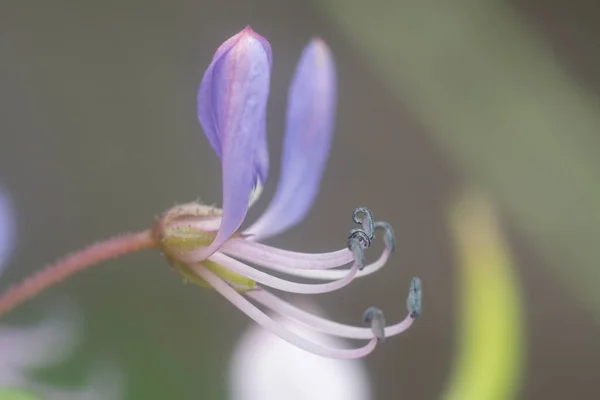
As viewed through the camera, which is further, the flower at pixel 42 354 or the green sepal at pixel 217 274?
the flower at pixel 42 354

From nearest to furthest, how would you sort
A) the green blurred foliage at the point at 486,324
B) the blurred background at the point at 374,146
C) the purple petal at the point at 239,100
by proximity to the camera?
the purple petal at the point at 239,100
the green blurred foliage at the point at 486,324
the blurred background at the point at 374,146

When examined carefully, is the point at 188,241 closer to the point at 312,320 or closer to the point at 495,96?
the point at 312,320

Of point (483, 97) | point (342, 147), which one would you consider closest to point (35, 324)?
point (342, 147)

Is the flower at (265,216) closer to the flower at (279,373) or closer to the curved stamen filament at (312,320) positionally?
the curved stamen filament at (312,320)

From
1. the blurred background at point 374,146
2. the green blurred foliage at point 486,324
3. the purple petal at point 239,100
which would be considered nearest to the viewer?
the purple petal at point 239,100

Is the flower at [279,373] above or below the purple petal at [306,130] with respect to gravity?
below

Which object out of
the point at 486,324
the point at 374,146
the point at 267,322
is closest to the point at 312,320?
the point at 267,322

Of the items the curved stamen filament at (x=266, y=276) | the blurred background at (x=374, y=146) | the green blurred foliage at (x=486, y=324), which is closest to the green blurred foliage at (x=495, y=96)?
the blurred background at (x=374, y=146)

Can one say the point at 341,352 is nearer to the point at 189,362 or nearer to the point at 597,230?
the point at 189,362
